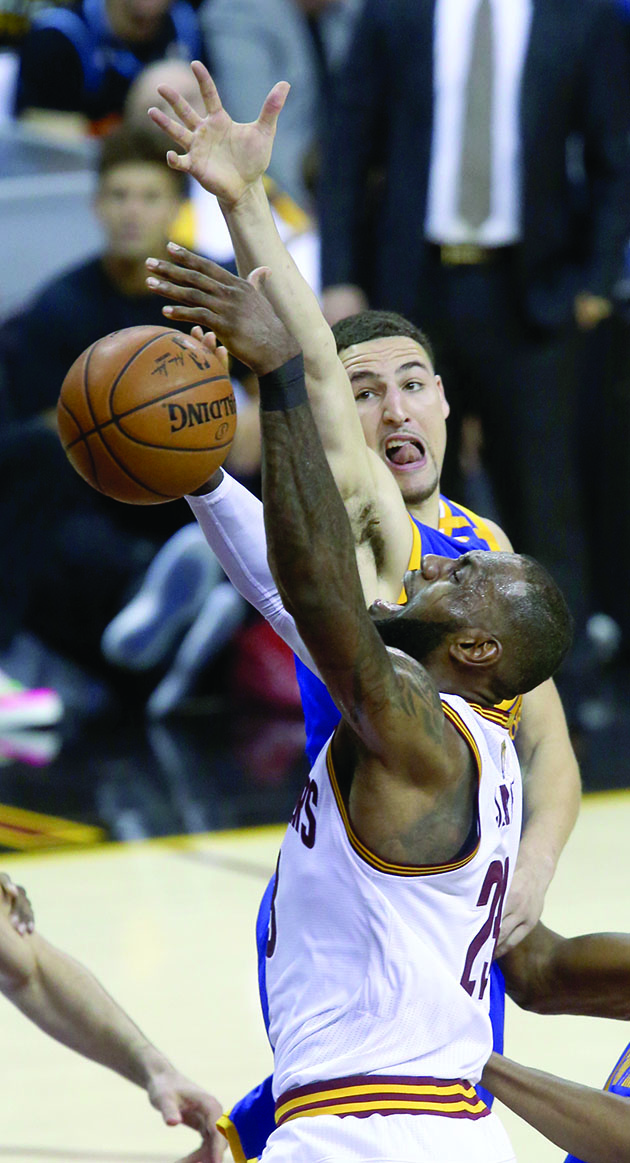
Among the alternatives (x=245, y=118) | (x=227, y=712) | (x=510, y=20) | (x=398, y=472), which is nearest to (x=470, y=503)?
(x=227, y=712)

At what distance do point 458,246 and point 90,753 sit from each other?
8.67 ft

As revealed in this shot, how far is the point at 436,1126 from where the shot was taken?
2.52 m

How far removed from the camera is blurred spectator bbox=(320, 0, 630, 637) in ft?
22.1

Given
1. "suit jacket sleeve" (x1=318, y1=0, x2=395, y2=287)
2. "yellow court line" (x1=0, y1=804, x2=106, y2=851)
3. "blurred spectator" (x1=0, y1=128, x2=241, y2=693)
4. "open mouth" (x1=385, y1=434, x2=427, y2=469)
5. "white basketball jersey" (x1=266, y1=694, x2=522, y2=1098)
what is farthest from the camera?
"blurred spectator" (x1=0, y1=128, x2=241, y2=693)

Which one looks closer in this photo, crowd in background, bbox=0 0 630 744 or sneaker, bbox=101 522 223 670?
crowd in background, bbox=0 0 630 744

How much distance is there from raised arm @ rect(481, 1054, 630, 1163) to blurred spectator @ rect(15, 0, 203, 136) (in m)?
7.05

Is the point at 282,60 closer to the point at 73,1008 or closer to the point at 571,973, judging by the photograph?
the point at 73,1008

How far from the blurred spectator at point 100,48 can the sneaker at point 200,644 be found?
279 centimetres

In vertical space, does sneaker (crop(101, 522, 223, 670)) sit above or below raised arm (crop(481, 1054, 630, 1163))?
below

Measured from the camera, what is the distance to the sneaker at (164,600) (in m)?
7.84

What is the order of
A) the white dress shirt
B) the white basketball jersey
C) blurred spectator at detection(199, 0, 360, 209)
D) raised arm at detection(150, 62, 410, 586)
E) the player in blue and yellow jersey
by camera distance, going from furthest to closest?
blurred spectator at detection(199, 0, 360, 209), the white dress shirt, raised arm at detection(150, 62, 410, 586), the player in blue and yellow jersey, the white basketball jersey

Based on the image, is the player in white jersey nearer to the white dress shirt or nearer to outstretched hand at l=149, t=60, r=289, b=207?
outstretched hand at l=149, t=60, r=289, b=207

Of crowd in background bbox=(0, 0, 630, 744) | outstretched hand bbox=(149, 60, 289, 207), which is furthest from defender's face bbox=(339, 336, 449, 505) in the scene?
crowd in background bbox=(0, 0, 630, 744)

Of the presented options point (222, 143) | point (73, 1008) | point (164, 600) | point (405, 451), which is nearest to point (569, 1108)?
point (73, 1008)
